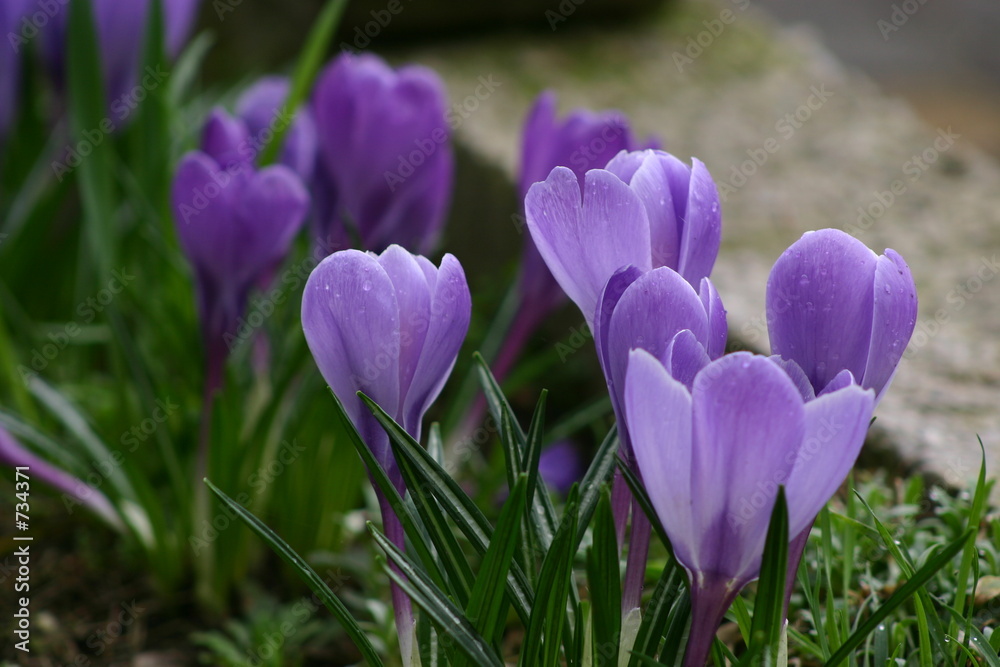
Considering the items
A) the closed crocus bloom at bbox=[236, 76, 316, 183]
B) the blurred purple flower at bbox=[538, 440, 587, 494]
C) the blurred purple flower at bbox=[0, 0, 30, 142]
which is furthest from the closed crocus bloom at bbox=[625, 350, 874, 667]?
the blurred purple flower at bbox=[0, 0, 30, 142]

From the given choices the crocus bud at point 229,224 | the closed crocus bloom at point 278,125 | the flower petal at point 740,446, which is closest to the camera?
the flower petal at point 740,446

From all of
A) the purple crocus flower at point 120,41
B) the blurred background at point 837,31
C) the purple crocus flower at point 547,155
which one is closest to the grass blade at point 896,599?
the purple crocus flower at point 547,155

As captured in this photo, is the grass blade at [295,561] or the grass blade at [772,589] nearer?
the grass blade at [772,589]

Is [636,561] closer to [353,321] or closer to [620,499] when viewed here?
[620,499]

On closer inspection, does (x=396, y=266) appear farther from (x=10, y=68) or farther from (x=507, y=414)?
(x=10, y=68)

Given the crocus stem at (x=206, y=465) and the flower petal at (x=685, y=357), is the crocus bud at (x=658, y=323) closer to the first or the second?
the flower petal at (x=685, y=357)

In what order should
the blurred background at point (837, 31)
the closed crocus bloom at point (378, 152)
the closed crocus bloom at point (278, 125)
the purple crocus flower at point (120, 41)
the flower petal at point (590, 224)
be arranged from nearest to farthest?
the flower petal at point (590, 224) → the closed crocus bloom at point (378, 152) → the closed crocus bloom at point (278, 125) → the purple crocus flower at point (120, 41) → the blurred background at point (837, 31)
